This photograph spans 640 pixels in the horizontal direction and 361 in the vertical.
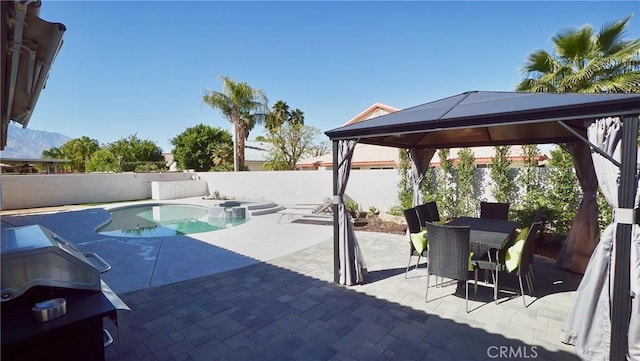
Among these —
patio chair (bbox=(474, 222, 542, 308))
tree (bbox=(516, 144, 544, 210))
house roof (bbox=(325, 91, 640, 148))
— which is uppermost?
house roof (bbox=(325, 91, 640, 148))

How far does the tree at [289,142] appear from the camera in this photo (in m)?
21.6

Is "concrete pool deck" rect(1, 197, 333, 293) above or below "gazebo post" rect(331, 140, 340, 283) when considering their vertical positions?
below

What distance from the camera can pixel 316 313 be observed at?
369cm

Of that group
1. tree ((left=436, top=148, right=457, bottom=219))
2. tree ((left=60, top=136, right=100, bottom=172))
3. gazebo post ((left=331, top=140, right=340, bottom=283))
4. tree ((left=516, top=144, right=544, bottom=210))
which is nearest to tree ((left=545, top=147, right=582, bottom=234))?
tree ((left=516, top=144, right=544, bottom=210))

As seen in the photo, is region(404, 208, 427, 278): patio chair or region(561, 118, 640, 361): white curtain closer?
region(561, 118, 640, 361): white curtain

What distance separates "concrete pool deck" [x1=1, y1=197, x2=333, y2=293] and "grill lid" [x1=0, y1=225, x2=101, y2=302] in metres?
2.74

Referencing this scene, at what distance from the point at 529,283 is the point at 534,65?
727cm

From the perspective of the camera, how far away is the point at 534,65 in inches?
327

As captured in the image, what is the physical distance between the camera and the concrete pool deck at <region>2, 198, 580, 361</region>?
2.92 metres

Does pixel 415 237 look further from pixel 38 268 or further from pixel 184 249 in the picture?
pixel 184 249

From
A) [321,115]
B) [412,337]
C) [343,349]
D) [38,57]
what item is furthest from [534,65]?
[321,115]

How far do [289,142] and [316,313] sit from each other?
62.2ft

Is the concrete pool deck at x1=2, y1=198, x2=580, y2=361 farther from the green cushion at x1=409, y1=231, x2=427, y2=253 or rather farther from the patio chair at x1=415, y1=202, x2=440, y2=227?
the patio chair at x1=415, y1=202, x2=440, y2=227

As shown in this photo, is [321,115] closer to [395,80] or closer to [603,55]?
[395,80]
